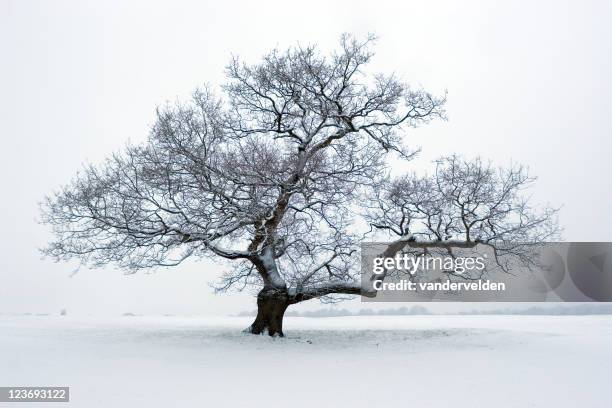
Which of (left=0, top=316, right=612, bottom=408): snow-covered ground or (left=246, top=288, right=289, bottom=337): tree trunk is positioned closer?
(left=0, top=316, right=612, bottom=408): snow-covered ground

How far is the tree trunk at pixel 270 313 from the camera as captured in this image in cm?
1933

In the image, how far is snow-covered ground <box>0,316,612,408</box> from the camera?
9250 millimetres

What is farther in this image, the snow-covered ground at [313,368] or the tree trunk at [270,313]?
the tree trunk at [270,313]

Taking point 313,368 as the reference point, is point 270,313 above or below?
above

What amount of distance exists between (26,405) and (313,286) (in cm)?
1145

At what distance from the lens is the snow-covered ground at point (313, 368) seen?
9.25 meters

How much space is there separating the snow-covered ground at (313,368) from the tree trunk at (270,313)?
2.78ft

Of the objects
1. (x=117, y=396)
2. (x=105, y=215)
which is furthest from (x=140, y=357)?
(x=105, y=215)

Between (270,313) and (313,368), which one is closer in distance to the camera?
(313,368)

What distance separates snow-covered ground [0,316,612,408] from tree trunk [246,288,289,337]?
33.4 inches

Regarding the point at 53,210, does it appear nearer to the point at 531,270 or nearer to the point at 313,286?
the point at 313,286

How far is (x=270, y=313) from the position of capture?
1945 centimetres

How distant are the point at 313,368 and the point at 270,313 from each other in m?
7.08

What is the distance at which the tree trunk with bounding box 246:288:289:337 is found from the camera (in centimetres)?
1933
